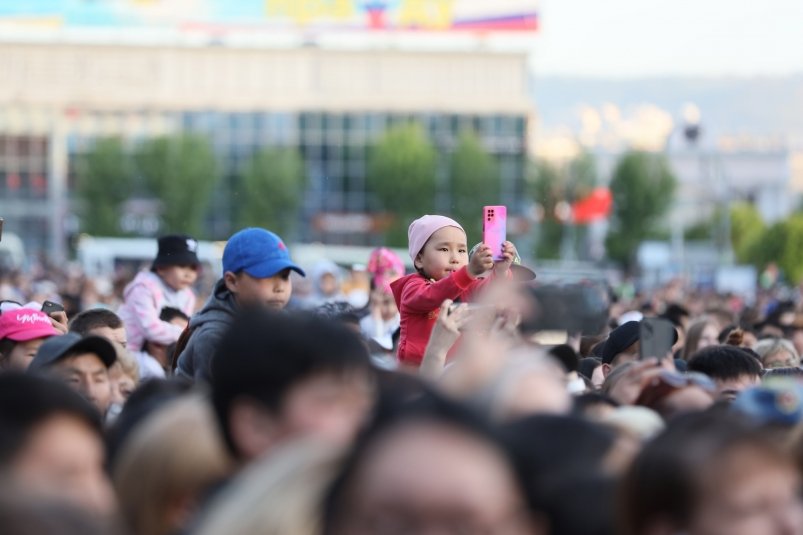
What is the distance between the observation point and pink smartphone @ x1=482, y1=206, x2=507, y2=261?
6.74m

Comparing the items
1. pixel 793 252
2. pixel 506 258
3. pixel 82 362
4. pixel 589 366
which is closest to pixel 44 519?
pixel 82 362

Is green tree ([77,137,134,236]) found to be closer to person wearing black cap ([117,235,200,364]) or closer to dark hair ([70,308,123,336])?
person wearing black cap ([117,235,200,364])

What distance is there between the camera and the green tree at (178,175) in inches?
3132

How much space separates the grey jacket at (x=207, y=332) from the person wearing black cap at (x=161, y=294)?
3465 mm

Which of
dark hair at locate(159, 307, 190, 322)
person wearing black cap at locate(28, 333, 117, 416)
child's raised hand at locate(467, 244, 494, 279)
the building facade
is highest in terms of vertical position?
the building facade

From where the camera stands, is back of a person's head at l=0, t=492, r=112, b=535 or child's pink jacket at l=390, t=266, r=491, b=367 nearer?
back of a person's head at l=0, t=492, r=112, b=535

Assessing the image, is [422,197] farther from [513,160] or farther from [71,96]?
[71,96]

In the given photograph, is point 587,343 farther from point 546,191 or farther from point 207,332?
point 546,191

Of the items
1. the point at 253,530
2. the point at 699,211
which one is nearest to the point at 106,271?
the point at 253,530

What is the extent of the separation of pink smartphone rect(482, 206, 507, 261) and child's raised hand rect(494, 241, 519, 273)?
0.05 feet

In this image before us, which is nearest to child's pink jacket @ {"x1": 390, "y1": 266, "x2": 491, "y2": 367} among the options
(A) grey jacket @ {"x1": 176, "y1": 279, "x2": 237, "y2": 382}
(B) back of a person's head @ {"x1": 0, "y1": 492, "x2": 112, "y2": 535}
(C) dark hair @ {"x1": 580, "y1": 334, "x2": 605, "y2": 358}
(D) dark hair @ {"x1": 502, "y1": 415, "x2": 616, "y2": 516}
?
(A) grey jacket @ {"x1": 176, "y1": 279, "x2": 237, "y2": 382}

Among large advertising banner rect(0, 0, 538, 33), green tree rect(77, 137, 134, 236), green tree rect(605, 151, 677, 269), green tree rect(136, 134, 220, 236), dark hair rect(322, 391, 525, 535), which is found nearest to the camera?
dark hair rect(322, 391, 525, 535)

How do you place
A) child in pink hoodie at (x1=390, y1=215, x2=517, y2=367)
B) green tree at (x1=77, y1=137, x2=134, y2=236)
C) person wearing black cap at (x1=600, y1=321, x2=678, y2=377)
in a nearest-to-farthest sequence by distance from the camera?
child in pink hoodie at (x1=390, y1=215, x2=517, y2=367) → person wearing black cap at (x1=600, y1=321, x2=678, y2=377) → green tree at (x1=77, y1=137, x2=134, y2=236)

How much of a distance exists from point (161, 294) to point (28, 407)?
24.4ft
